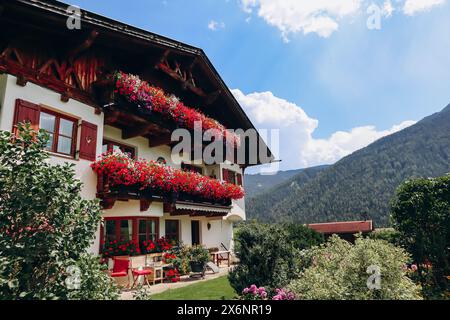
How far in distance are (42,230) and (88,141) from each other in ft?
21.5

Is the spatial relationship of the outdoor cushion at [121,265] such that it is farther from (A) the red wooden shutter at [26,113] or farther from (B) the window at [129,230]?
(A) the red wooden shutter at [26,113]

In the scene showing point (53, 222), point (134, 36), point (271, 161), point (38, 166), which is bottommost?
point (53, 222)

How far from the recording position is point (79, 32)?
9.89 m

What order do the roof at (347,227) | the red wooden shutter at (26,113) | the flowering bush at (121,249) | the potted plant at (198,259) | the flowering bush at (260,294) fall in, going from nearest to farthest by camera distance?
the flowering bush at (260,294) → the red wooden shutter at (26,113) → the flowering bush at (121,249) → the potted plant at (198,259) → the roof at (347,227)

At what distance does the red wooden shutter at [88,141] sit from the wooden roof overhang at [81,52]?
0.87 m

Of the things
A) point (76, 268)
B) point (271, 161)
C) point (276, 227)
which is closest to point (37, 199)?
point (76, 268)

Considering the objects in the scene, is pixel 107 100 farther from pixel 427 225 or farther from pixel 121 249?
pixel 427 225

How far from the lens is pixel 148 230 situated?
13.0m

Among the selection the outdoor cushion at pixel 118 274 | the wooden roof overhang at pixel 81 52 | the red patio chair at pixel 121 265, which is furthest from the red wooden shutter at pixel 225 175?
the outdoor cushion at pixel 118 274

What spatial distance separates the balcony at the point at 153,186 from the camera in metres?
10.3

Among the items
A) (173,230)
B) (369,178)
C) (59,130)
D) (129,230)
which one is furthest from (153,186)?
(369,178)
